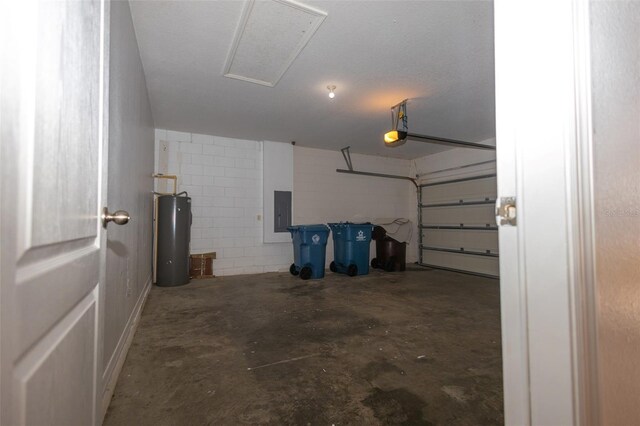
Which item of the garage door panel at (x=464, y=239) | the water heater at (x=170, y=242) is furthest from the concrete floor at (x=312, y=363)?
the garage door panel at (x=464, y=239)

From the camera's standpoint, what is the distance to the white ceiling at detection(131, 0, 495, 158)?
2262 millimetres

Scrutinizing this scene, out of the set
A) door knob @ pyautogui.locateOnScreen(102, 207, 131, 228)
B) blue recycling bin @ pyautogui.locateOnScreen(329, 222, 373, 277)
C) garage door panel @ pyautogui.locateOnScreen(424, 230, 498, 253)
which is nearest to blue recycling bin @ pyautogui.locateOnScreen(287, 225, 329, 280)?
blue recycling bin @ pyautogui.locateOnScreen(329, 222, 373, 277)

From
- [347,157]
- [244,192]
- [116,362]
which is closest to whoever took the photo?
[116,362]

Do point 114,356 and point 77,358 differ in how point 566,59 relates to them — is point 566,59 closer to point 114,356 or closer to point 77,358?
point 77,358

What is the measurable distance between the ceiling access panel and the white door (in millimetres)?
1682

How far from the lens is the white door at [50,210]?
416 mm

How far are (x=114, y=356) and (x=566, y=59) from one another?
98.5 inches

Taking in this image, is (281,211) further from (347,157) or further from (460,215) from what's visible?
(460,215)

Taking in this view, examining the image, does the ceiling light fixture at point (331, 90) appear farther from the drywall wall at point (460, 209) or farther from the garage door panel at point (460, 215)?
the garage door panel at point (460, 215)

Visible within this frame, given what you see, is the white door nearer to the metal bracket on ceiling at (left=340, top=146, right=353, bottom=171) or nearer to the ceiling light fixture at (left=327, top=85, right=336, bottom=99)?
the ceiling light fixture at (left=327, top=85, right=336, bottom=99)

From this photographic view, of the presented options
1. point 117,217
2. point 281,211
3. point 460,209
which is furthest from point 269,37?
point 460,209

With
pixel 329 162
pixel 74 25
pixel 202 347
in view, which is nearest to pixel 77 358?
pixel 74 25

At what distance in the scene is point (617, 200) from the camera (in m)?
0.63

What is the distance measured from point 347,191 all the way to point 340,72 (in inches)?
145
